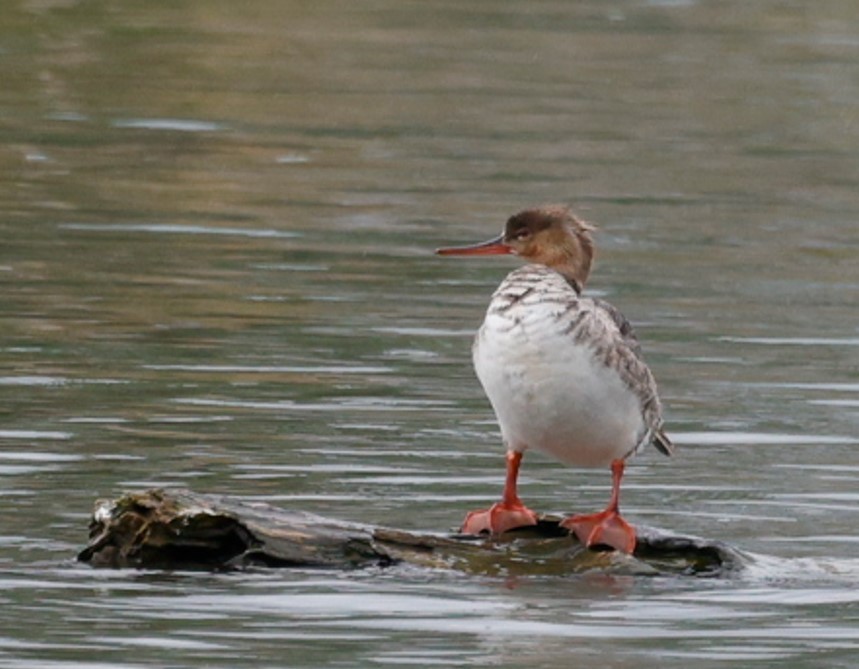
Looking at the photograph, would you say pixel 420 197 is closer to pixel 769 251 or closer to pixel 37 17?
pixel 769 251

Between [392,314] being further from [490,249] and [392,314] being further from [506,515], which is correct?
[506,515]

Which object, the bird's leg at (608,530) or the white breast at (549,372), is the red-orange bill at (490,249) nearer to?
the white breast at (549,372)

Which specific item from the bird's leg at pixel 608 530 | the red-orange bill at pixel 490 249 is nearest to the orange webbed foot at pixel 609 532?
the bird's leg at pixel 608 530

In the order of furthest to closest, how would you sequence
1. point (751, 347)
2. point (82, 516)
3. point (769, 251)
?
1. point (769, 251)
2. point (751, 347)
3. point (82, 516)

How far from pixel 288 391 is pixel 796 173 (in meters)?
9.73

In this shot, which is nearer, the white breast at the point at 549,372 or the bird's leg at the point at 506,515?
the white breast at the point at 549,372

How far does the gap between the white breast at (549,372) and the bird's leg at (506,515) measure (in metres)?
0.27

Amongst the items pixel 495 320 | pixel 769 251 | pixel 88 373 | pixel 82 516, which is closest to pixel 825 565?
pixel 495 320

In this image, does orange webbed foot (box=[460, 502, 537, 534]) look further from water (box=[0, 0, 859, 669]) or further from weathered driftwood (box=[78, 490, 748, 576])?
water (box=[0, 0, 859, 669])

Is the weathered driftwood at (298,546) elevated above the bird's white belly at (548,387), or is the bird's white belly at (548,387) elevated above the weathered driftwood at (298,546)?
the bird's white belly at (548,387)

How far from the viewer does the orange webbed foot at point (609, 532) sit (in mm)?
9797

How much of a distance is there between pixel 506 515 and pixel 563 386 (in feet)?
2.24

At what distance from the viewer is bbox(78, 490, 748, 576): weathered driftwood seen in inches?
368

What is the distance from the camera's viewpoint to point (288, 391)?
13.3 m
